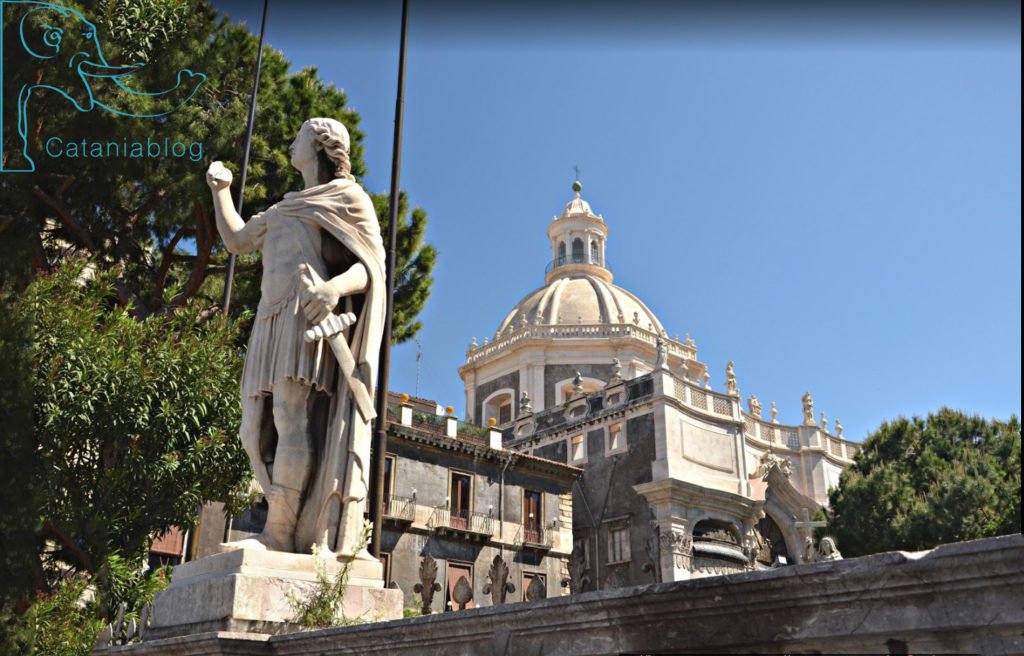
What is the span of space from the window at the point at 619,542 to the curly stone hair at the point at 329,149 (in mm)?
31277

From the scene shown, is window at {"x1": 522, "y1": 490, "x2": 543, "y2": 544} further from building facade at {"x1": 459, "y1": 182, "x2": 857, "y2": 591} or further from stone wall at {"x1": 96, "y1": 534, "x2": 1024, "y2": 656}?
stone wall at {"x1": 96, "y1": 534, "x2": 1024, "y2": 656}

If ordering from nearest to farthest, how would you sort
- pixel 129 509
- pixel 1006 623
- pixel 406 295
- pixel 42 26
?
pixel 1006 623, pixel 129 509, pixel 42 26, pixel 406 295

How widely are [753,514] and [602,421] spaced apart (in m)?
6.96

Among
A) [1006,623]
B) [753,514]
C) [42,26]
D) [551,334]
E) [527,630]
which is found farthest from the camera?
[551,334]

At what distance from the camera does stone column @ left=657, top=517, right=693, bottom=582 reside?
1299 inches

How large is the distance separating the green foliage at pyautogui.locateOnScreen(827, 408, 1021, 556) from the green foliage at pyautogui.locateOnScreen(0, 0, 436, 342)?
72.6 feet

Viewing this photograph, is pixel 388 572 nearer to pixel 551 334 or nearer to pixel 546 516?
pixel 546 516

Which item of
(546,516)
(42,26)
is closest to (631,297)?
(546,516)

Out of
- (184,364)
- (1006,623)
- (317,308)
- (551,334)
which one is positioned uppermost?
(551,334)

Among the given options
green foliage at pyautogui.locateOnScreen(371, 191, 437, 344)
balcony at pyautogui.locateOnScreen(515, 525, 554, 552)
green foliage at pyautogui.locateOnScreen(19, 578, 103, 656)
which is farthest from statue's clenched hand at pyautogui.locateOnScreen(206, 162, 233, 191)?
balcony at pyautogui.locateOnScreen(515, 525, 554, 552)

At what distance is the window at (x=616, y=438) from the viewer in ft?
121

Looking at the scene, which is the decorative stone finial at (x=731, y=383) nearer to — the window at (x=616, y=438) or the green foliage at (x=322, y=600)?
the window at (x=616, y=438)

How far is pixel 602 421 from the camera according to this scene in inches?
1507

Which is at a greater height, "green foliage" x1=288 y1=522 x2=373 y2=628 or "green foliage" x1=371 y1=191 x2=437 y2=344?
"green foliage" x1=371 y1=191 x2=437 y2=344
